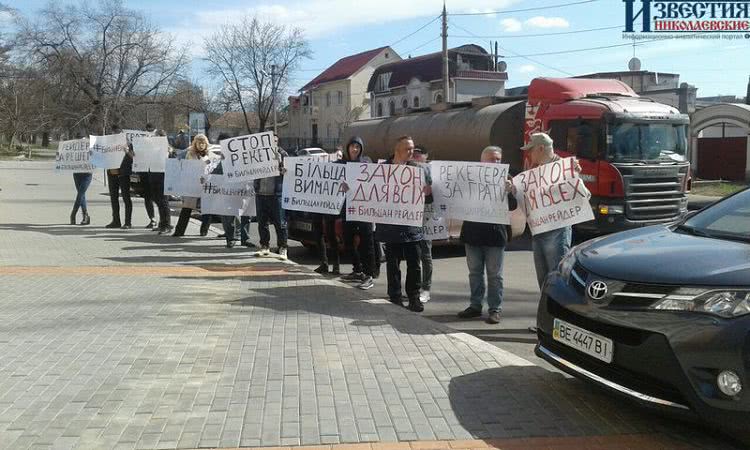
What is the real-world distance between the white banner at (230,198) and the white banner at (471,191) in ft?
15.6

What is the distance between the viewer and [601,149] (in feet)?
45.7

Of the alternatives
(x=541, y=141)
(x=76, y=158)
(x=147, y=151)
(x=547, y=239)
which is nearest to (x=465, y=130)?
(x=147, y=151)

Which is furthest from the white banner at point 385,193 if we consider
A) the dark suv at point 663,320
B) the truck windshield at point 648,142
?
the truck windshield at point 648,142

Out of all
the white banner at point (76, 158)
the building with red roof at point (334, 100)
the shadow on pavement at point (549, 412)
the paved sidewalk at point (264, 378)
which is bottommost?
the shadow on pavement at point (549, 412)

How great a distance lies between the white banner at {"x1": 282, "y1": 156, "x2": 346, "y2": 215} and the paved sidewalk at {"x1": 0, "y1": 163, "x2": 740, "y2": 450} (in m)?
1.45

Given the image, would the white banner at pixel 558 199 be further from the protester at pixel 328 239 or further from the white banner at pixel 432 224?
the protester at pixel 328 239

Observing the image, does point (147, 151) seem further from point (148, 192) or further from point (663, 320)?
point (663, 320)

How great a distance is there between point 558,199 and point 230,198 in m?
6.71

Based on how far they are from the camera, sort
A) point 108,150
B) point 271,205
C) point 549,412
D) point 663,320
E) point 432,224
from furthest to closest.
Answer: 1. point 108,150
2. point 271,205
3. point 432,224
4. point 549,412
5. point 663,320

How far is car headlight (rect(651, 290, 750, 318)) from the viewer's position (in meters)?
3.78

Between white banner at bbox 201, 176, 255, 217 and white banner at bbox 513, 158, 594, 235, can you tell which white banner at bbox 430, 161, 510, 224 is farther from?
white banner at bbox 201, 176, 255, 217

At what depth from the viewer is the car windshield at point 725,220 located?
480 cm

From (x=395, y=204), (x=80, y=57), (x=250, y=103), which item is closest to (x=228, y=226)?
(x=395, y=204)

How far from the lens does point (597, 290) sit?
4410 mm
